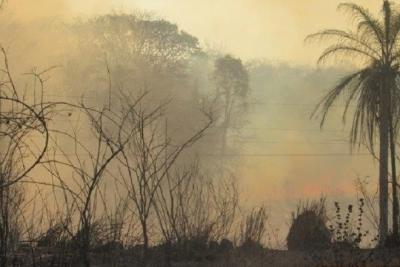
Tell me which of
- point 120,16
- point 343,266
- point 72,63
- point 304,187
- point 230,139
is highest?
point 120,16

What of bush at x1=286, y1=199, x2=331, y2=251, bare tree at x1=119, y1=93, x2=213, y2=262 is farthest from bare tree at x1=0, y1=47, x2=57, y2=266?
bush at x1=286, y1=199, x2=331, y2=251

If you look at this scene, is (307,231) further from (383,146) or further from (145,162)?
(145,162)

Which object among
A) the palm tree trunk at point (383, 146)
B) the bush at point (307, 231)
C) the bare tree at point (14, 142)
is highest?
the palm tree trunk at point (383, 146)

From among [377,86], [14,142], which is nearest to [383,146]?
[377,86]

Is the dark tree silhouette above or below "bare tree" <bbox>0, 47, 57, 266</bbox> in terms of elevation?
above

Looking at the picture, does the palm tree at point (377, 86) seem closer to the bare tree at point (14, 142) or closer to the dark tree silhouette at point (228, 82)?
the bare tree at point (14, 142)

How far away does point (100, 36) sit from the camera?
1767 inches

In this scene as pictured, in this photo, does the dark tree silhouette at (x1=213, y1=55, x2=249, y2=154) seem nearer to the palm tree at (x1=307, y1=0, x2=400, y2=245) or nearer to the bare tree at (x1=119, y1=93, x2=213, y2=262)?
the palm tree at (x1=307, y1=0, x2=400, y2=245)

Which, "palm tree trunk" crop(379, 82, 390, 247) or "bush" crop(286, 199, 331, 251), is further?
"palm tree trunk" crop(379, 82, 390, 247)

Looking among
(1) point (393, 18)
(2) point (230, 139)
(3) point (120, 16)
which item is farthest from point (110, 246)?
(2) point (230, 139)

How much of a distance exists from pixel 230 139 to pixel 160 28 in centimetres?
1043

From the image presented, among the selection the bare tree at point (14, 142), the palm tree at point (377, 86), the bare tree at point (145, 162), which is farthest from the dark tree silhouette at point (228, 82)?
the bare tree at point (14, 142)

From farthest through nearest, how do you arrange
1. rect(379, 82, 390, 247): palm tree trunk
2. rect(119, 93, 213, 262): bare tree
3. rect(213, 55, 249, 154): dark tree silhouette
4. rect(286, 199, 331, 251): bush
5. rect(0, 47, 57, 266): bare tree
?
rect(213, 55, 249, 154): dark tree silhouette < rect(379, 82, 390, 247): palm tree trunk < rect(286, 199, 331, 251): bush < rect(119, 93, 213, 262): bare tree < rect(0, 47, 57, 266): bare tree

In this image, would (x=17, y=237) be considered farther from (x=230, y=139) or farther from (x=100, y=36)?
(x=230, y=139)
